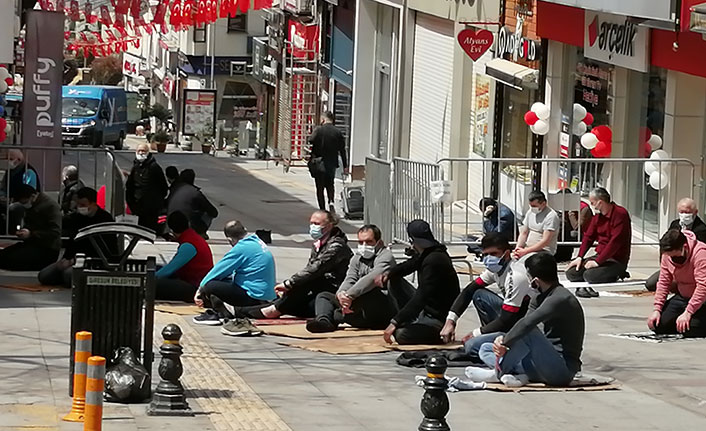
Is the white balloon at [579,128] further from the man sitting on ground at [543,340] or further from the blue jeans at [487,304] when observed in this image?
the man sitting on ground at [543,340]

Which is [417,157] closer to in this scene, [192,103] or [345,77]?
[345,77]

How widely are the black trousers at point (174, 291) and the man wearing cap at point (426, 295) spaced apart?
3.25 metres

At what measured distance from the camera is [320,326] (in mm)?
15141

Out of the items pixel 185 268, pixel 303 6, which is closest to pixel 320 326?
pixel 185 268

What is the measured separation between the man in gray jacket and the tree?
70723mm

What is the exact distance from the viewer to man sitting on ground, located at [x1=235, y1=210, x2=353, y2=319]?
51.8ft

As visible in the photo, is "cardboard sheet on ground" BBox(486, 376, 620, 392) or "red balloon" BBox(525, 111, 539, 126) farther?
"red balloon" BBox(525, 111, 539, 126)

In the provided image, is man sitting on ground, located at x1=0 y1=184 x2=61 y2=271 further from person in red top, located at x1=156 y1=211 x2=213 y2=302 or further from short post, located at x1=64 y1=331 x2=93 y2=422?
short post, located at x1=64 y1=331 x2=93 y2=422

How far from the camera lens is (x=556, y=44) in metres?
26.6

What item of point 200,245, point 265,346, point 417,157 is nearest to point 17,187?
point 200,245

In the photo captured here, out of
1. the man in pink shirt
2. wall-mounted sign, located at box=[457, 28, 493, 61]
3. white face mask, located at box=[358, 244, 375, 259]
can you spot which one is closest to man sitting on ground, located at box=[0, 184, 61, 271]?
white face mask, located at box=[358, 244, 375, 259]

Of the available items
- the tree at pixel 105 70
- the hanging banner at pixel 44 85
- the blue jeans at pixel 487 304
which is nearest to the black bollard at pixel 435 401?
the blue jeans at pixel 487 304

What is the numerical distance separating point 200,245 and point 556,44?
11.5 metres

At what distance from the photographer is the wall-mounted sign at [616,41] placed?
22344 mm
